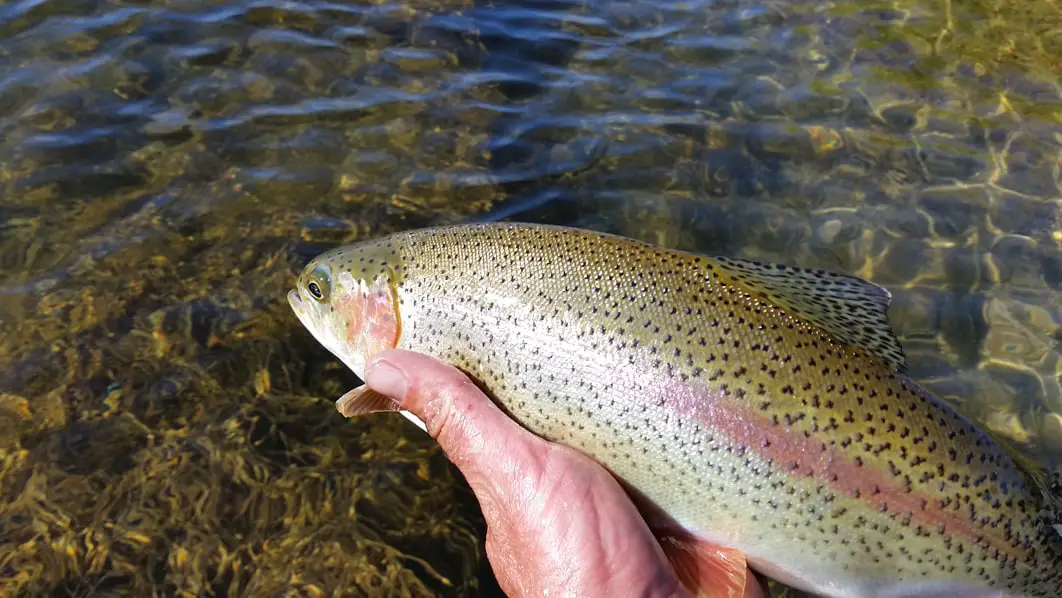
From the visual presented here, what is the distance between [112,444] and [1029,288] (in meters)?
6.14

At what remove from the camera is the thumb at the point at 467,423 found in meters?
3.10

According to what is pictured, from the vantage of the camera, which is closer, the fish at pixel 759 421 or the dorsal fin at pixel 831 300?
the fish at pixel 759 421

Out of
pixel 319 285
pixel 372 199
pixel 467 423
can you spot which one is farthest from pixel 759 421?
pixel 372 199

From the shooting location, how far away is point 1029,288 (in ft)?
17.5

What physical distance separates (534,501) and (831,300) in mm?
1522

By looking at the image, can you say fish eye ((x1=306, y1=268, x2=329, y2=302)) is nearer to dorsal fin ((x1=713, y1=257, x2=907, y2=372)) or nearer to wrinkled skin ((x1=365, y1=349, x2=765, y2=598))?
wrinkled skin ((x1=365, y1=349, x2=765, y2=598))

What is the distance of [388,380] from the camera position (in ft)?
10.8

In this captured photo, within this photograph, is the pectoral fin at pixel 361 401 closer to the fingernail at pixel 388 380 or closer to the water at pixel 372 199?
the fingernail at pixel 388 380

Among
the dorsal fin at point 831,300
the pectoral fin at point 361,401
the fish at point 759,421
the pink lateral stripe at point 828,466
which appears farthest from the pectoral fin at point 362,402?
the dorsal fin at point 831,300

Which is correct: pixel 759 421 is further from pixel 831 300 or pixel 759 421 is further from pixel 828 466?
pixel 831 300

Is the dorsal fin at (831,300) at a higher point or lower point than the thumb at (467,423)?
higher

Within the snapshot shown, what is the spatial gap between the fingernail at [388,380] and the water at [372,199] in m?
0.91

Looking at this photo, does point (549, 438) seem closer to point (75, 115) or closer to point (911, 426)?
point (911, 426)

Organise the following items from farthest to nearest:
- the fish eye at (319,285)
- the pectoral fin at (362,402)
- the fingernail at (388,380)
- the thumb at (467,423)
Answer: the fish eye at (319,285) < the pectoral fin at (362,402) < the fingernail at (388,380) < the thumb at (467,423)
